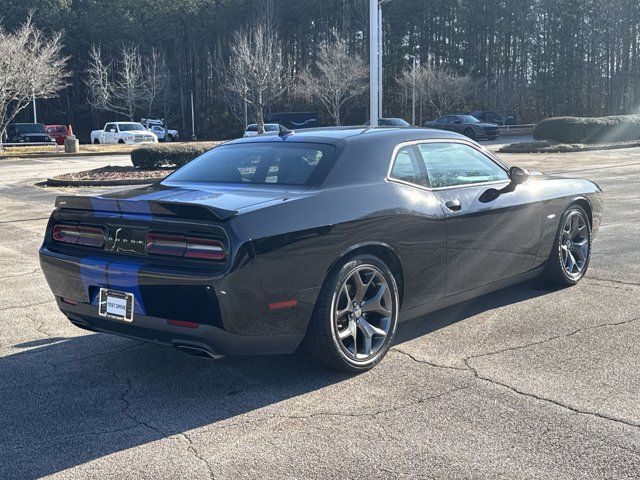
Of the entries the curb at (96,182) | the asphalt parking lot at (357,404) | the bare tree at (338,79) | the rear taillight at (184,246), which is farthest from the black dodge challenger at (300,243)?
the bare tree at (338,79)

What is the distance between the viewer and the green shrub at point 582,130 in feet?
102

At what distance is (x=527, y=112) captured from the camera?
6762 centimetres

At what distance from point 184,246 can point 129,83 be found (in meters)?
57.8

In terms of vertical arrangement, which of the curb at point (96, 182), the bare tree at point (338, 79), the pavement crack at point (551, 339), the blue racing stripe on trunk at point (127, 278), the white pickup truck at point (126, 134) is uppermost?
the bare tree at point (338, 79)

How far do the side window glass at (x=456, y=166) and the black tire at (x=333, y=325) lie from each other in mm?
1000

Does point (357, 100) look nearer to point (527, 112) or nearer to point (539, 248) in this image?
point (527, 112)

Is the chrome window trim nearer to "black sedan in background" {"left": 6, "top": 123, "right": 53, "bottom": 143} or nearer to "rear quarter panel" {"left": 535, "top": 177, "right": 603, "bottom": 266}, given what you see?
"rear quarter panel" {"left": 535, "top": 177, "right": 603, "bottom": 266}

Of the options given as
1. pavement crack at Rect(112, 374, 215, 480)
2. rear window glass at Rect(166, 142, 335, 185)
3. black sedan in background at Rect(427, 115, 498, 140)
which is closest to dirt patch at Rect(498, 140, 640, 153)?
black sedan in background at Rect(427, 115, 498, 140)

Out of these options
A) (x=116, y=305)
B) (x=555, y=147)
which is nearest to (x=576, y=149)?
(x=555, y=147)

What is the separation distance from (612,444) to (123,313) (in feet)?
8.71

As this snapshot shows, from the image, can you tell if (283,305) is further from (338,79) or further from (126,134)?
(338,79)

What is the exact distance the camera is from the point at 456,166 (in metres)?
5.16

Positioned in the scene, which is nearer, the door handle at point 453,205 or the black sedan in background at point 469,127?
the door handle at point 453,205

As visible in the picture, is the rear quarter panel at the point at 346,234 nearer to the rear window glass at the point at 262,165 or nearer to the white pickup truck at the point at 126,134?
the rear window glass at the point at 262,165
